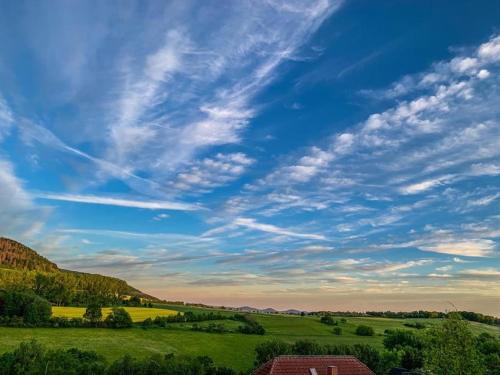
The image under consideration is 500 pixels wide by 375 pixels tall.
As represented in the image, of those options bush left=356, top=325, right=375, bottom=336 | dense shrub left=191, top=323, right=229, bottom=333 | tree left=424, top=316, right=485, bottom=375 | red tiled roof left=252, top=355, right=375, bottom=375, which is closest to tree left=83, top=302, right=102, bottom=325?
dense shrub left=191, top=323, right=229, bottom=333

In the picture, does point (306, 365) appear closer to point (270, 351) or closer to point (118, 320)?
point (270, 351)

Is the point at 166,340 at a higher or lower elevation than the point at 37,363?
higher

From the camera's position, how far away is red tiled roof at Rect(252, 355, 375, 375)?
52.1 m

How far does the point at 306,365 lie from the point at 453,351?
1523 centimetres

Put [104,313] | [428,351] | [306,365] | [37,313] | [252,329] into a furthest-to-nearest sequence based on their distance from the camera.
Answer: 1. [104,313]
2. [252,329]
3. [37,313]
4. [306,365]
5. [428,351]

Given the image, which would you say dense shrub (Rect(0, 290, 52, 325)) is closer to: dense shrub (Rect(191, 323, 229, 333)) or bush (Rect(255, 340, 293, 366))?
dense shrub (Rect(191, 323, 229, 333))

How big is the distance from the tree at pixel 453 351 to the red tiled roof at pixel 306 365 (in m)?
9.11

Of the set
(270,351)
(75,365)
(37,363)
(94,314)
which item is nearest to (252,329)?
(270,351)

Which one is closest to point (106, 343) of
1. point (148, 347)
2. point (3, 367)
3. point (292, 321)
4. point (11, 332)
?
point (148, 347)

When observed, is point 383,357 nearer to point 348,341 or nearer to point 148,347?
point 348,341

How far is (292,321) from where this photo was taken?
519ft

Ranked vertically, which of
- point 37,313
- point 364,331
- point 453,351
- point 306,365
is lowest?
point 306,365

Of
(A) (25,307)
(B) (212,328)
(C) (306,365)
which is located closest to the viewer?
(C) (306,365)

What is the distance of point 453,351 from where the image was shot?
161ft
